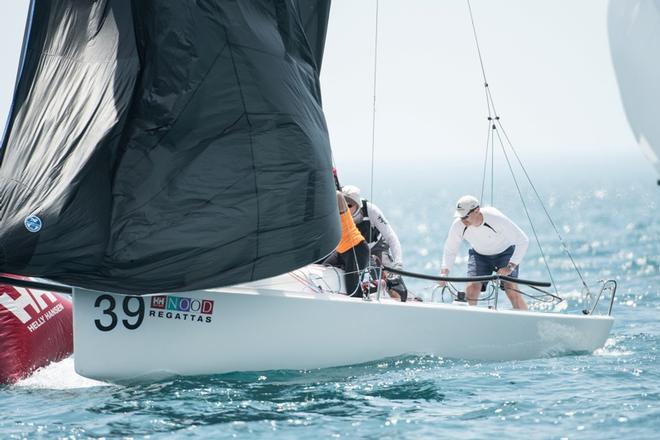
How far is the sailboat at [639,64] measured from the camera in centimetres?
387

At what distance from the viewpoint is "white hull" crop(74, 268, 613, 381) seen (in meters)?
6.79

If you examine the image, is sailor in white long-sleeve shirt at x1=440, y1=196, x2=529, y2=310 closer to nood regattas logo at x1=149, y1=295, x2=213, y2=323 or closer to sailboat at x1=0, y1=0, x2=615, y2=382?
sailboat at x1=0, y1=0, x2=615, y2=382

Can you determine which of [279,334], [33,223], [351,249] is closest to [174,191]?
Answer: [33,223]

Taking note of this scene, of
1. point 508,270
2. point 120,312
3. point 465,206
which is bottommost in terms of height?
point 120,312

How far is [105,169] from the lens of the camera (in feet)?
22.4

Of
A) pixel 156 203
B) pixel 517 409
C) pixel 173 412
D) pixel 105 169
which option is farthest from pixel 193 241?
pixel 517 409

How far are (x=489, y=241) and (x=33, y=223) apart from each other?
12.6 feet

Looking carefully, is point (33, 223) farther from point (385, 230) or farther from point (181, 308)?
point (385, 230)

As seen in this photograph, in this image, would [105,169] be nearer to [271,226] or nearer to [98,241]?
[98,241]

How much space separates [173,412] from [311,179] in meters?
1.96

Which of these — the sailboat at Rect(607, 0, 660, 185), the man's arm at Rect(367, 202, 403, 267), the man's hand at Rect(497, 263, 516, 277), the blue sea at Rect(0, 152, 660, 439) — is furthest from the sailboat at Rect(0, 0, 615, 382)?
the sailboat at Rect(607, 0, 660, 185)

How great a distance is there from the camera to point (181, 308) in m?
6.90

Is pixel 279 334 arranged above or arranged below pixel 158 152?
below

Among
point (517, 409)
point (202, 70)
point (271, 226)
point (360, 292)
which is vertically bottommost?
point (517, 409)
